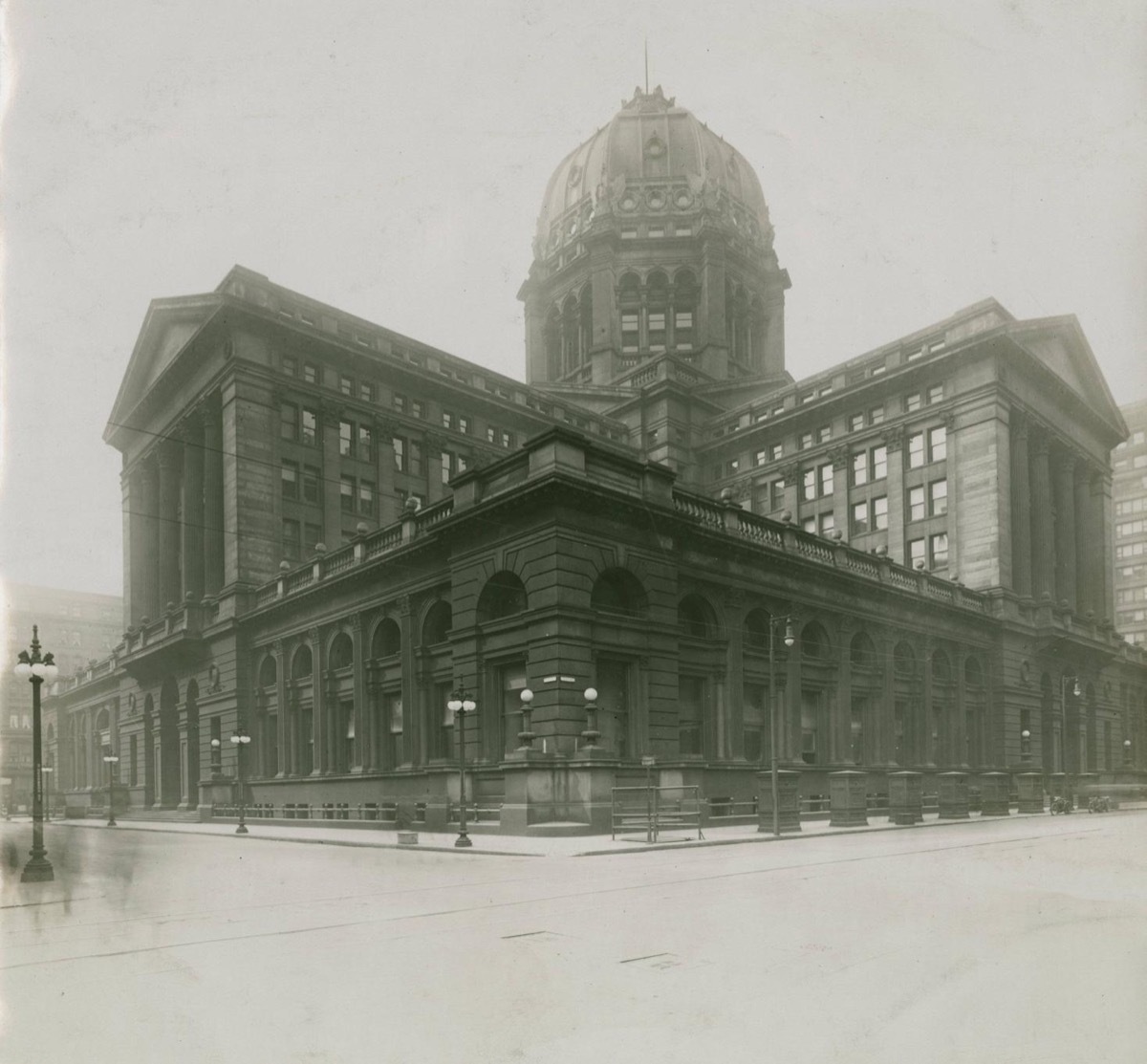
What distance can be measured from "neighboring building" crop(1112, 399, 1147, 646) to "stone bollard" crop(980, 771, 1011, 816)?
213 ft

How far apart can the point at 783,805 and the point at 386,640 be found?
1865 cm

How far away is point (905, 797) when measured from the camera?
39406 mm

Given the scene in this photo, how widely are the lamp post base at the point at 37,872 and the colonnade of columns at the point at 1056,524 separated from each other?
53823 mm

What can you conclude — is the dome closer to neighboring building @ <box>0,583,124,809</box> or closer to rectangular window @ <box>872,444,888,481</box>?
rectangular window @ <box>872,444,888,481</box>

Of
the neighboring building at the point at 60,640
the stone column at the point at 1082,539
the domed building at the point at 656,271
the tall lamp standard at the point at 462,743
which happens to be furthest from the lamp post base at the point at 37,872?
the neighboring building at the point at 60,640

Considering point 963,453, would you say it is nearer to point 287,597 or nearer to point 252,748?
point 287,597

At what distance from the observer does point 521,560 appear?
115 ft

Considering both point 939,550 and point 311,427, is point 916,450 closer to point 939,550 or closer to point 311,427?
point 939,550

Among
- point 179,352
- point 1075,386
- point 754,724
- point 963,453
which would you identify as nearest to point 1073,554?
point 1075,386

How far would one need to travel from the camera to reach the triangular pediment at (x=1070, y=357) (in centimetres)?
6225

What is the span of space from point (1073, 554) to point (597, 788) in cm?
5135

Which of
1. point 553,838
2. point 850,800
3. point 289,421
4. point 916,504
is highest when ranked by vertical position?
point 289,421

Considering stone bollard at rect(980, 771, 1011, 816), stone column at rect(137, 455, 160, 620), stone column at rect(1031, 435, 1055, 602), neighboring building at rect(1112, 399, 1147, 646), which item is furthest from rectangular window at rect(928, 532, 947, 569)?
neighboring building at rect(1112, 399, 1147, 646)

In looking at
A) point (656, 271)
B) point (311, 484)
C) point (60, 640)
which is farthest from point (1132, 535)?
point (60, 640)
